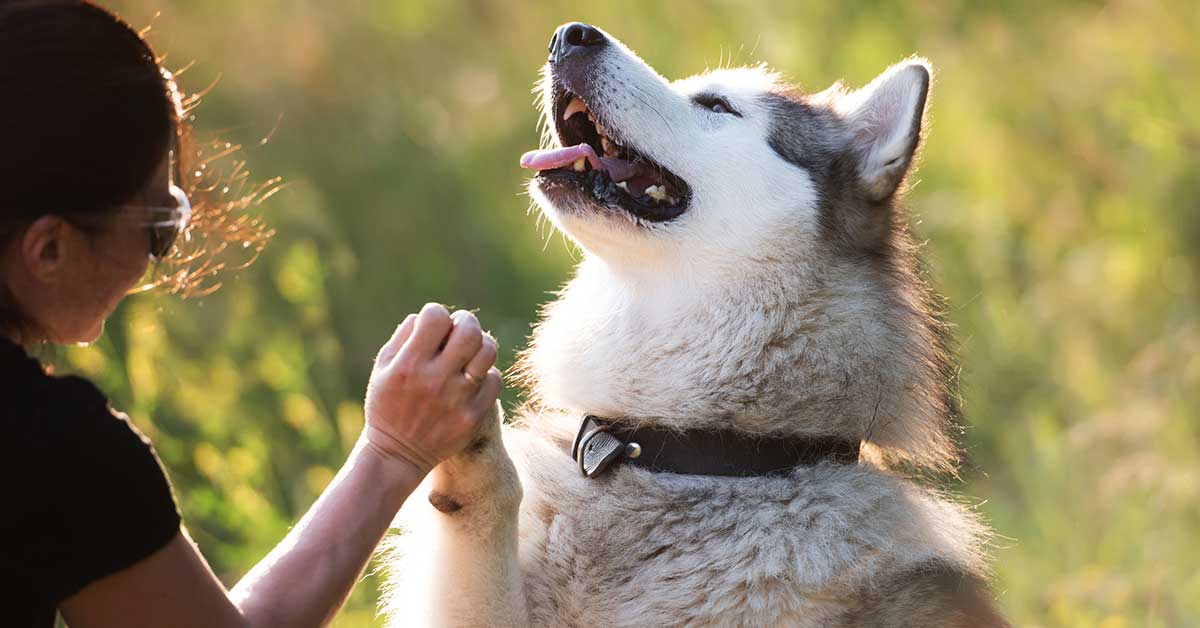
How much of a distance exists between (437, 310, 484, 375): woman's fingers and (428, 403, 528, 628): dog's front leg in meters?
0.19

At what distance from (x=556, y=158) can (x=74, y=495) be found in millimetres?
1573

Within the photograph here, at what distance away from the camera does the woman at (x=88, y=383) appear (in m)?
1.83

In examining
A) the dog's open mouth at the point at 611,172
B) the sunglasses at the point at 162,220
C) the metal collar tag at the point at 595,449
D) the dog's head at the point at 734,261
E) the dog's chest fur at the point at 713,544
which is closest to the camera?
the sunglasses at the point at 162,220

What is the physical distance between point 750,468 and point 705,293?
446 mm

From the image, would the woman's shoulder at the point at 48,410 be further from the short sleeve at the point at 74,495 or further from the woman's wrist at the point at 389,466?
the woman's wrist at the point at 389,466

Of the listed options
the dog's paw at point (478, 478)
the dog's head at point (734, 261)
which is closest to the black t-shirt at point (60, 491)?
the dog's paw at point (478, 478)

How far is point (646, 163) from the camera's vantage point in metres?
3.18

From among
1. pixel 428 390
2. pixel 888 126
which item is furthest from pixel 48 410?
pixel 888 126

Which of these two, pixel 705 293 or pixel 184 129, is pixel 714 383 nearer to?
pixel 705 293

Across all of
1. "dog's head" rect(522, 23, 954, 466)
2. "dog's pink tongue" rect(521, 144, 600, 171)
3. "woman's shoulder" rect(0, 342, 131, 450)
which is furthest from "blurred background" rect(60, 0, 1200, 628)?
"woman's shoulder" rect(0, 342, 131, 450)

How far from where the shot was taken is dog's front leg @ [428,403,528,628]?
98.7 inches

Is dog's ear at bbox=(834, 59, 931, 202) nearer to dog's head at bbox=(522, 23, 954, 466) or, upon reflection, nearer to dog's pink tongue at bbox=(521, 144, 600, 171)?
dog's head at bbox=(522, 23, 954, 466)

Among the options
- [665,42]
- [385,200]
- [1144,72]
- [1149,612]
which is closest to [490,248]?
[385,200]

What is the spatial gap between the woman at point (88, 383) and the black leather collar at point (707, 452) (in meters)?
0.71
